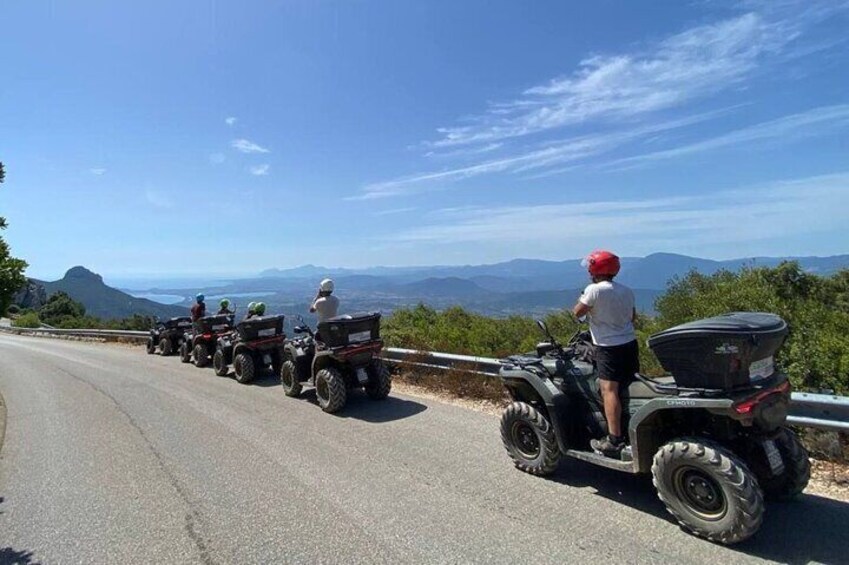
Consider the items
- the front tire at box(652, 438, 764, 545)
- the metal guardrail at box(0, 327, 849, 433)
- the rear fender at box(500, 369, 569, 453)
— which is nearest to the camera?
the front tire at box(652, 438, 764, 545)

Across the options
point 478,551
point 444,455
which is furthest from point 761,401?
point 444,455

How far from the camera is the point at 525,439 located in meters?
5.12

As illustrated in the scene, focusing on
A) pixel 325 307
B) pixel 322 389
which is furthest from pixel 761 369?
pixel 325 307

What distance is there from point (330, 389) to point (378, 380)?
95cm

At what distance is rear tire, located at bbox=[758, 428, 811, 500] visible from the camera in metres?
3.87

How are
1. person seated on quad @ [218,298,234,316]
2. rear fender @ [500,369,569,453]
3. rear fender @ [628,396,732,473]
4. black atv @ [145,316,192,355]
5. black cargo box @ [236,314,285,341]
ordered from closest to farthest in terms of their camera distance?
rear fender @ [628,396,732,473] → rear fender @ [500,369,569,453] → black cargo box @ [236,314,285,341] → person seated on quad @ [218,298,234,316] → black atv @ [145,316,192,355]

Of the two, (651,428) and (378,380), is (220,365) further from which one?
(651,428)

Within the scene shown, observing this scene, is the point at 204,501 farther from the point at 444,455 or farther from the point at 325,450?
the point at 444,455

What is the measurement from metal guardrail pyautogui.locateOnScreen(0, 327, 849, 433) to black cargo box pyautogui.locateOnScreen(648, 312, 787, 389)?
1133mm

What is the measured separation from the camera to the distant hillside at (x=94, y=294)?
87500mm

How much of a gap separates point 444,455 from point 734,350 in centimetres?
326

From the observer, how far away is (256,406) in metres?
8.54

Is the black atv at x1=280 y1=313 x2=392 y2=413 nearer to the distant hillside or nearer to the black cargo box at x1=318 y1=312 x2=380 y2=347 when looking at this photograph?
the black cargo box at x1=318 y1=312 x2=380 y2=347

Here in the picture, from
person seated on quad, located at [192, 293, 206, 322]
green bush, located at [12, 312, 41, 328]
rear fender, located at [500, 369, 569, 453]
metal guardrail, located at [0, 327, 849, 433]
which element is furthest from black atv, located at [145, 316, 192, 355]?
green bush, located at [12, 312, 41, 328]
